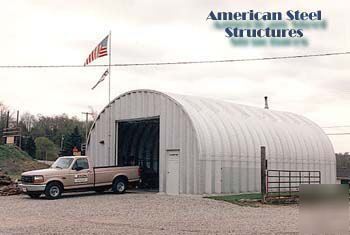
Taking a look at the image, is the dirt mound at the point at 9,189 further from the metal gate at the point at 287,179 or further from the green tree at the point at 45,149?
the green tree at the point at 45,149

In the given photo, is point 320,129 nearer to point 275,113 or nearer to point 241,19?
point 275,113

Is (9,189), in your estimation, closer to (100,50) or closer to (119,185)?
(119,185)

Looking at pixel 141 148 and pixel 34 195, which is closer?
pixel 34 195

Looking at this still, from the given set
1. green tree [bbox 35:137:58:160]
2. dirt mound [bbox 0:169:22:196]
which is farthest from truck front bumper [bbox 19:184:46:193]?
green tree [bbox 35:137:58:160]

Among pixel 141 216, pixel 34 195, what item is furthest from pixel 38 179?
pixel 141 216

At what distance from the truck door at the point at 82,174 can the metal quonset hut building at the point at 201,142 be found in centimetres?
347

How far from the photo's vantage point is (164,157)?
82.8ft

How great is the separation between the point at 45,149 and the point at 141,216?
74.8m

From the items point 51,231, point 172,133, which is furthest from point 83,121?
point 51,231

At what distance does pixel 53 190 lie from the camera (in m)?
23.0

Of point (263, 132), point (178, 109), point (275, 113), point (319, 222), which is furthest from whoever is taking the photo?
point (275, 113)

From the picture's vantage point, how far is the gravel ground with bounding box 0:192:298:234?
13602 mm

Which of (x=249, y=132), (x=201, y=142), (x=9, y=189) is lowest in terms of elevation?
(x=9, y=189)

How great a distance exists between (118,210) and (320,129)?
67.7ft
